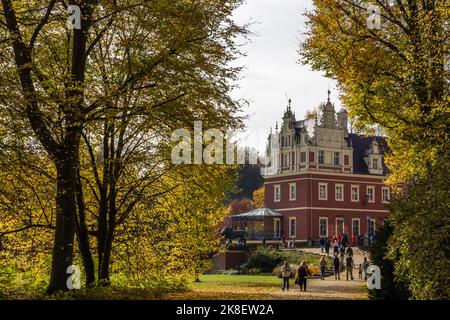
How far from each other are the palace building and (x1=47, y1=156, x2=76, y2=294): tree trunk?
4307cm

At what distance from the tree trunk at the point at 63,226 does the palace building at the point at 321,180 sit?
141 ft

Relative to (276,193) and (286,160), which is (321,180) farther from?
(276,193)

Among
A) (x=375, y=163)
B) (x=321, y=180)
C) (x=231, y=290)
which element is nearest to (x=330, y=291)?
(x=231, y=290)

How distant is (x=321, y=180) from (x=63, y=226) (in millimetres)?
45382

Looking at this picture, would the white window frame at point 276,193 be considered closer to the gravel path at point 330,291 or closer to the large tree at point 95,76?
the gravel path at point 330,291

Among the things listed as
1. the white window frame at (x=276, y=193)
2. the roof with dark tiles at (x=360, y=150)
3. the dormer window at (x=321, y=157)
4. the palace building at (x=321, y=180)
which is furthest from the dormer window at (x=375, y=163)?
the white window frame at (x=276, y=193)

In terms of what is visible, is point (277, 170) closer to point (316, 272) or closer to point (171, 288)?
point (316, 272)

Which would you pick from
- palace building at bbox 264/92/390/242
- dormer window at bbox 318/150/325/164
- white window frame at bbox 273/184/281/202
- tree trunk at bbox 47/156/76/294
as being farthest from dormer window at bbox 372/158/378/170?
tree trunk at bbox 47/156/76/294

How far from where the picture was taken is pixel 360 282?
1206 inches

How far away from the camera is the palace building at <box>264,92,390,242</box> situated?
2301 inches

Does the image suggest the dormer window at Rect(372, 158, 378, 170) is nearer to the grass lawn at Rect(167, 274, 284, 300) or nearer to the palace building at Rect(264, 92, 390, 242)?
the palace building at Rect(264, 92, 390, 242)

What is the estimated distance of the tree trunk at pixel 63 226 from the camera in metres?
15.4

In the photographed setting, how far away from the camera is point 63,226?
1553 cm
